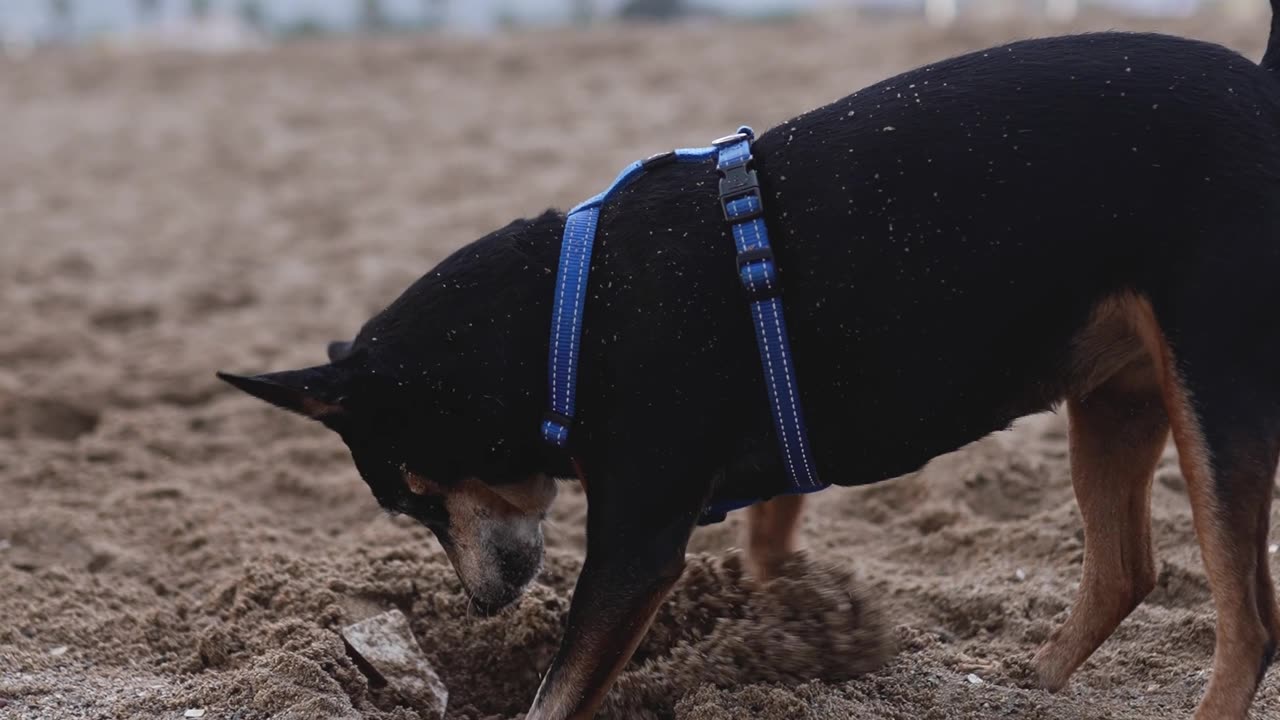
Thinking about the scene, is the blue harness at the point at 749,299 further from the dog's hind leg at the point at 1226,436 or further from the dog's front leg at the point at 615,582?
the dog's hind leg at the point at 1226,436

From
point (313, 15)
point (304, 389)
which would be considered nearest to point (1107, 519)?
point (304, 389)

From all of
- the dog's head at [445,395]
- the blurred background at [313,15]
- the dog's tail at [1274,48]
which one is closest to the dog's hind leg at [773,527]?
the dog's head at [445,395]

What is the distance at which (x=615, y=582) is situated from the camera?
138 inches

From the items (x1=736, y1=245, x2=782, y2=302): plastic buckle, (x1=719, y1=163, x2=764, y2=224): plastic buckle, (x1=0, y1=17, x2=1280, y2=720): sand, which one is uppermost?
(x1=719, y1=163, x2=764, y2=224): plastic buckle

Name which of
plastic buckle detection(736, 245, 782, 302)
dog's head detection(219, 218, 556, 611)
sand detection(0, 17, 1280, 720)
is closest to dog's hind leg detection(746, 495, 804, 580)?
sand detection(0, 17, 1280, 720)

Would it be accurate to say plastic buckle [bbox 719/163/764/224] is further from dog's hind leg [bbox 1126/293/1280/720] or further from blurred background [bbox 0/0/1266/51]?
blurred background [bbox 0/0/1266/51]

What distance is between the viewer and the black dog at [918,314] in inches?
130

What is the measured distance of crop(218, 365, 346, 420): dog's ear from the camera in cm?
369

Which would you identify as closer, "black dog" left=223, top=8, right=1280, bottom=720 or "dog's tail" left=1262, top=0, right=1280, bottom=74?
"black dog" left=223, top=8, right=1280, bottom=720

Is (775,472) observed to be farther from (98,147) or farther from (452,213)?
(98,147)

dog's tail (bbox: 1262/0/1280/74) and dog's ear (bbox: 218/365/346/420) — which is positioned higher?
dog's tail (bbox: 1262/0/1280/74)

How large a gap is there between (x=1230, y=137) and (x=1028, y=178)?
469 millimetres

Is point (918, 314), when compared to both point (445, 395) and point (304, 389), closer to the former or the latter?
point (445, 395)

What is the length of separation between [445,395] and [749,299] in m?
0.85
